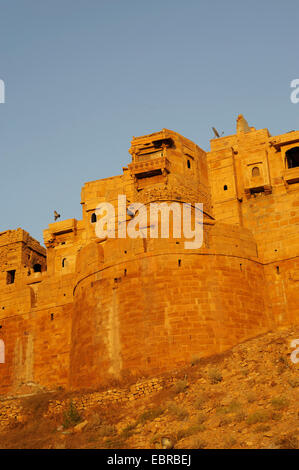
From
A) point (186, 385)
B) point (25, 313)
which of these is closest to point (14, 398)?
point (25, 313)

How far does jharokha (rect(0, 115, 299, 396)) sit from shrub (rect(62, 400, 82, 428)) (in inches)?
76.3

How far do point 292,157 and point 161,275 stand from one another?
10206 mm

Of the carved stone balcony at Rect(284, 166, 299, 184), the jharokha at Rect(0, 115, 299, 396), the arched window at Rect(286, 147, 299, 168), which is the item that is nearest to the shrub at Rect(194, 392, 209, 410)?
the jharokha at Rect(0, 115, 299, 396)

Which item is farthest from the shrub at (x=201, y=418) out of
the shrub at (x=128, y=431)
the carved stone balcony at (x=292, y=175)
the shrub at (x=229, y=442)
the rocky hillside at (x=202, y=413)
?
the carved stone balcony at (x=292, y=175)

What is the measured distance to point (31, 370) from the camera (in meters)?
30.6

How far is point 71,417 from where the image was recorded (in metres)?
A: 23.4

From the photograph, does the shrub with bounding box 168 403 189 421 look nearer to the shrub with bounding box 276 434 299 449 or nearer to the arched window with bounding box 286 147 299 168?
the shrub with bounding box 276 434 299 449

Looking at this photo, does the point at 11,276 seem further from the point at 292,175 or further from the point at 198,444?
the point at 198,444

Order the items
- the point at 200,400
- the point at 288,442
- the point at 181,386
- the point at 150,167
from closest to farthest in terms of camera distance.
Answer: the point at 288,442
the point at 200,400
the point at 181,386
the point at 150,167

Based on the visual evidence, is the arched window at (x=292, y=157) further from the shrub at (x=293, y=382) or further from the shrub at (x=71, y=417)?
the shrub at (x=71, y=417)

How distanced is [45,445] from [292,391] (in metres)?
7.90

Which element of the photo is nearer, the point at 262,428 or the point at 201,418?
the point at 262,428

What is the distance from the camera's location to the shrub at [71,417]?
23.2 m

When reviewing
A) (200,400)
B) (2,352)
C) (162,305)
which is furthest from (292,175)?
(2,352)
